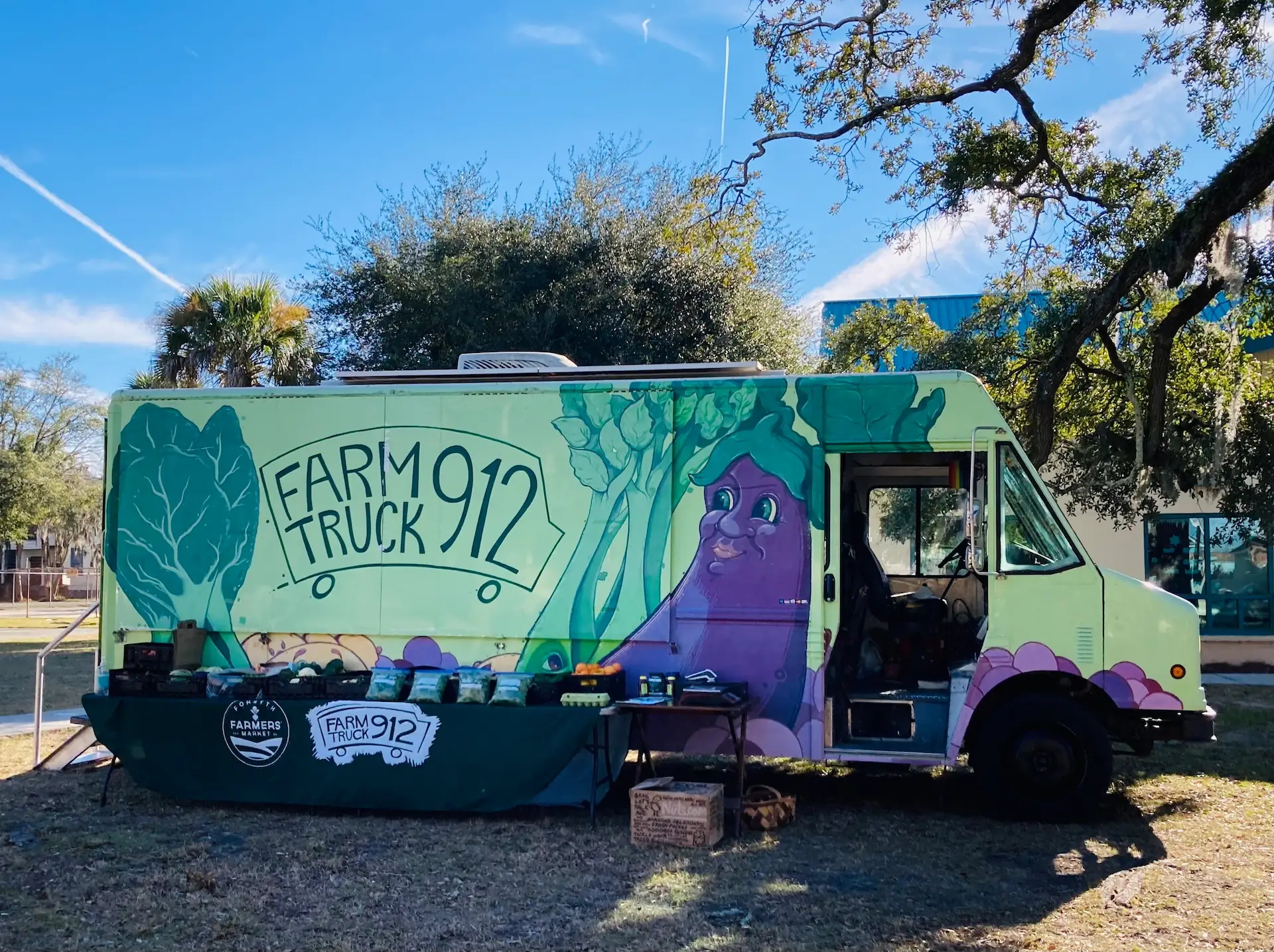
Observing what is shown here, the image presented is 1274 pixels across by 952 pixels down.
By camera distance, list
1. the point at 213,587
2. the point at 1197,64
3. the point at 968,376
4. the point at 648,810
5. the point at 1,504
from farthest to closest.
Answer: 1. the point at 1,504
2. the point at 1197,64
3. the point at 213,587
4. the point at 968,376
5. the point at 648,810

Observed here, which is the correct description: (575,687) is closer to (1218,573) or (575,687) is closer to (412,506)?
(412,506)

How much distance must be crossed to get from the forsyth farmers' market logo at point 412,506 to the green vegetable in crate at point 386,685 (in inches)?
30.2

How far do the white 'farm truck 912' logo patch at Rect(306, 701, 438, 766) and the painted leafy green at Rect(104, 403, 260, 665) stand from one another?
→ 1016 millimetres

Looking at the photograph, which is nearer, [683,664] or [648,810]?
[648,810]

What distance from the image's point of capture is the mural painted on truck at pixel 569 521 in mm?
7273

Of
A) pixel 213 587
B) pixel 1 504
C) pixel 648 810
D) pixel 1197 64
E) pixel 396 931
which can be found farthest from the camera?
pixel 1 504

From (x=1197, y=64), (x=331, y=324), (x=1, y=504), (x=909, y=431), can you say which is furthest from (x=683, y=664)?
(x=1, y=504)

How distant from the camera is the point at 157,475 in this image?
8078mm

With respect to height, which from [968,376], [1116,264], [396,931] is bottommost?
[396,931]

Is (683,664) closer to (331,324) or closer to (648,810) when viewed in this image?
(648,810)

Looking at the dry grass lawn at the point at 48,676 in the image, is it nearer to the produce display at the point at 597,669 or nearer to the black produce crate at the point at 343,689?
the black produce crate at the point at 343,689

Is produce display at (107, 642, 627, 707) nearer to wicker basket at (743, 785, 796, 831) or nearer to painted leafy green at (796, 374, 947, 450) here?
wicker basket at (743, 785, 796, 831)

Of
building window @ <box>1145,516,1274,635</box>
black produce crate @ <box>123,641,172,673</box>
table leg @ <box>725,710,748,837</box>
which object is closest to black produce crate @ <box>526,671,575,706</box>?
table leg @ <box>725,710,748,837</box>

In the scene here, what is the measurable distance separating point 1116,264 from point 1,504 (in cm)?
3918
